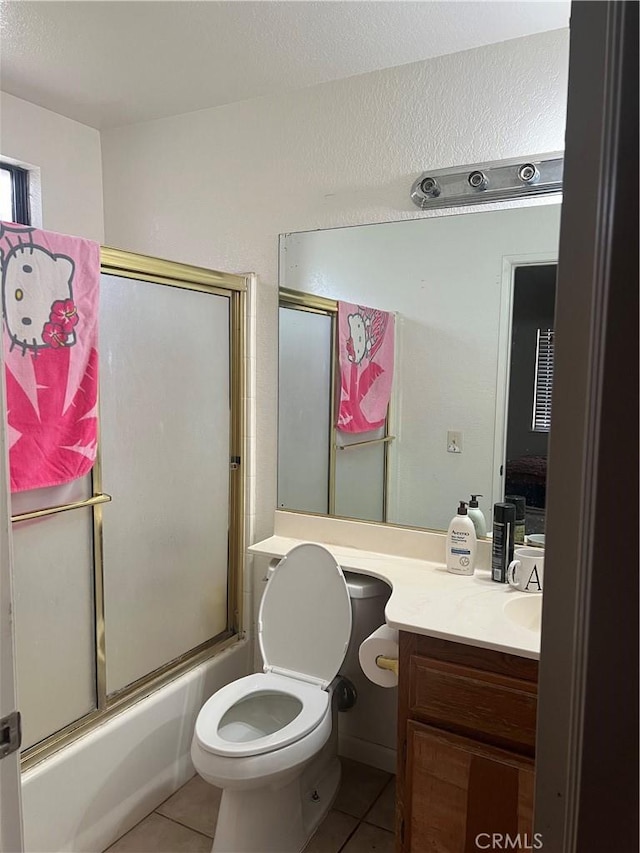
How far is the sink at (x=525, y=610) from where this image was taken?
5.68 feet

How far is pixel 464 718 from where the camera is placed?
1536mm

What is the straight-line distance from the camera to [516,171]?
6.30 feet

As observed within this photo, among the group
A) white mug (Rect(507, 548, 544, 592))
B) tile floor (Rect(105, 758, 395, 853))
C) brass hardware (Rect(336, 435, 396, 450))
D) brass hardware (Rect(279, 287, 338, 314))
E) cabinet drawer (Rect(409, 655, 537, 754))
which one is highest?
brass hardware (Rect(279, 287, 338, 314))

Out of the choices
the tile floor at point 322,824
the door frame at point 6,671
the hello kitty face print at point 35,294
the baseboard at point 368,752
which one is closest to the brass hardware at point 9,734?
the door frame at point 6,671

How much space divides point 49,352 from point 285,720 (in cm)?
136

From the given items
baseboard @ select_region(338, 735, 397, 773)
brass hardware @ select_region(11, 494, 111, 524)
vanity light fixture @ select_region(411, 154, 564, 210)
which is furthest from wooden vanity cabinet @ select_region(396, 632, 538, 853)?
vanity light fixture @ select_region(411, 154, 564, 210)

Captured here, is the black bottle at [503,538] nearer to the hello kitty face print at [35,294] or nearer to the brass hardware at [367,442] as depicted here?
the brass hardware at [367,442]

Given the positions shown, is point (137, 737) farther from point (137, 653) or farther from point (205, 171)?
point (205, 171)

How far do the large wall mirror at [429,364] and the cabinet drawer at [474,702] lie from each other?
2.00 feet

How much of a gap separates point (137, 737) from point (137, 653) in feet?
0.86

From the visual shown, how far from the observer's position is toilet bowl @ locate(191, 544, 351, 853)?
5.62 ft

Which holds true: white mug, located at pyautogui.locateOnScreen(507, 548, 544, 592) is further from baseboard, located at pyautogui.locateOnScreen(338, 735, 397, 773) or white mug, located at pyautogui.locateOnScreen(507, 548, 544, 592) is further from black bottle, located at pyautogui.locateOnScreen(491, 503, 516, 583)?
baseboard, located at pyautogui.locateOnScreen(338, 735, 397, 773)

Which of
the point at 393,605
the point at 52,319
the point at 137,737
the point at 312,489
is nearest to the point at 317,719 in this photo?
the point at 393,605

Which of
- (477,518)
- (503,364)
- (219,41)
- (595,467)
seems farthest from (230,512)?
(595,467)
